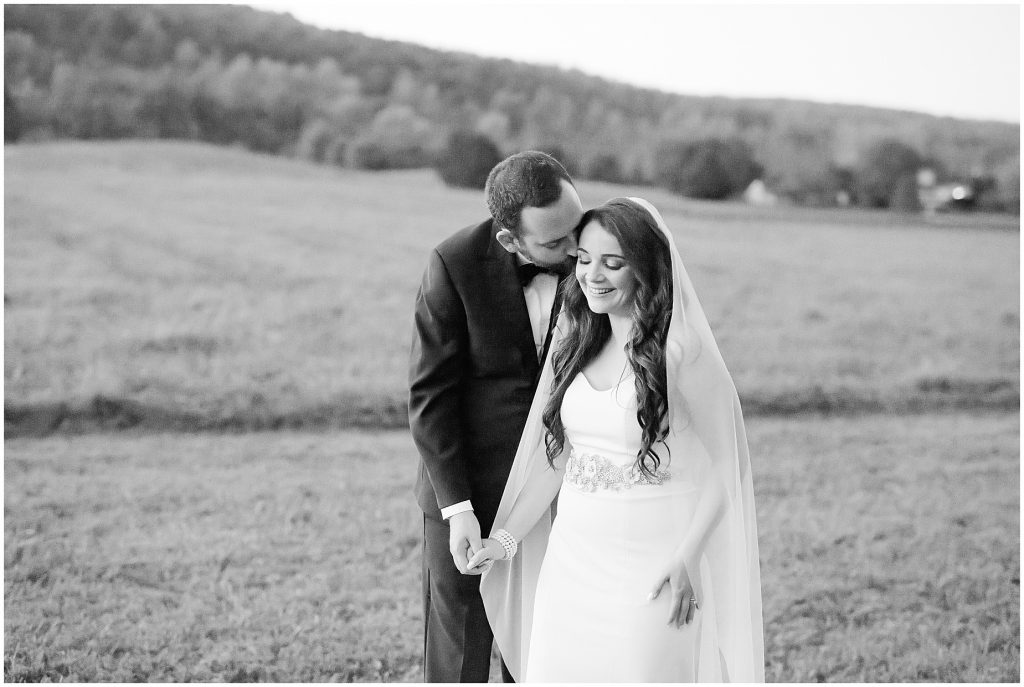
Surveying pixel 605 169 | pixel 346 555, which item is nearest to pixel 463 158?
pixel 605 169

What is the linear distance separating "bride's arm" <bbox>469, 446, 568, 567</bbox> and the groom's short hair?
528 mm

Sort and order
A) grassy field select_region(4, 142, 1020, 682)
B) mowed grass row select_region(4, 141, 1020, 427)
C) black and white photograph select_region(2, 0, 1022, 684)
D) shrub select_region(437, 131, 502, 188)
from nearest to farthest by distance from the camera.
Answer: grassy field select_region(4, 142, 1020, 682)
black and white photograph select_region(2, 0, 1022, 684)
mowed grass row select_region(4, 141, 1020, 427)
shrub select_region(437, 131, 502, 188)

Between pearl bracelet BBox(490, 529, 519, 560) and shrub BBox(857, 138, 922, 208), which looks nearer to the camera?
pearl bracelet BBox(490, 529, 519, 560)

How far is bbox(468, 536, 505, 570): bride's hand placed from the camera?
1.96 m

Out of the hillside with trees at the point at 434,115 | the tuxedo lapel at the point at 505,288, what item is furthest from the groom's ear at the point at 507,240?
the hillside with trees at the point at 434,115

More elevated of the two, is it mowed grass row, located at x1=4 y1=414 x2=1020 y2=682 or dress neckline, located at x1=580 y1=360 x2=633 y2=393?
dress neckline, located at x1=580 y1=360 x2=633 y2=393

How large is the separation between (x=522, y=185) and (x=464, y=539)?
29.6 inches

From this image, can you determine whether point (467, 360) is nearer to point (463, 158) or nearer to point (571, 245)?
point (571, 245)

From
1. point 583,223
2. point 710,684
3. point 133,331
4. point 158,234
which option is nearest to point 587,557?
point 710,684

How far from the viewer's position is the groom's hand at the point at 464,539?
196 centimetres

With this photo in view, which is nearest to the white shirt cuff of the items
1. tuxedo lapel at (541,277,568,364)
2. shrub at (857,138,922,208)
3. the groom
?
the groom

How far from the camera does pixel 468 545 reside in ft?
6.45

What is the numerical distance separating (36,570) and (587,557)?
3022 mm

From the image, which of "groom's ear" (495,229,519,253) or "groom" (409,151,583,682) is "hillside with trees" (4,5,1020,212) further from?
"groom's ear" (495,229,519,253)
